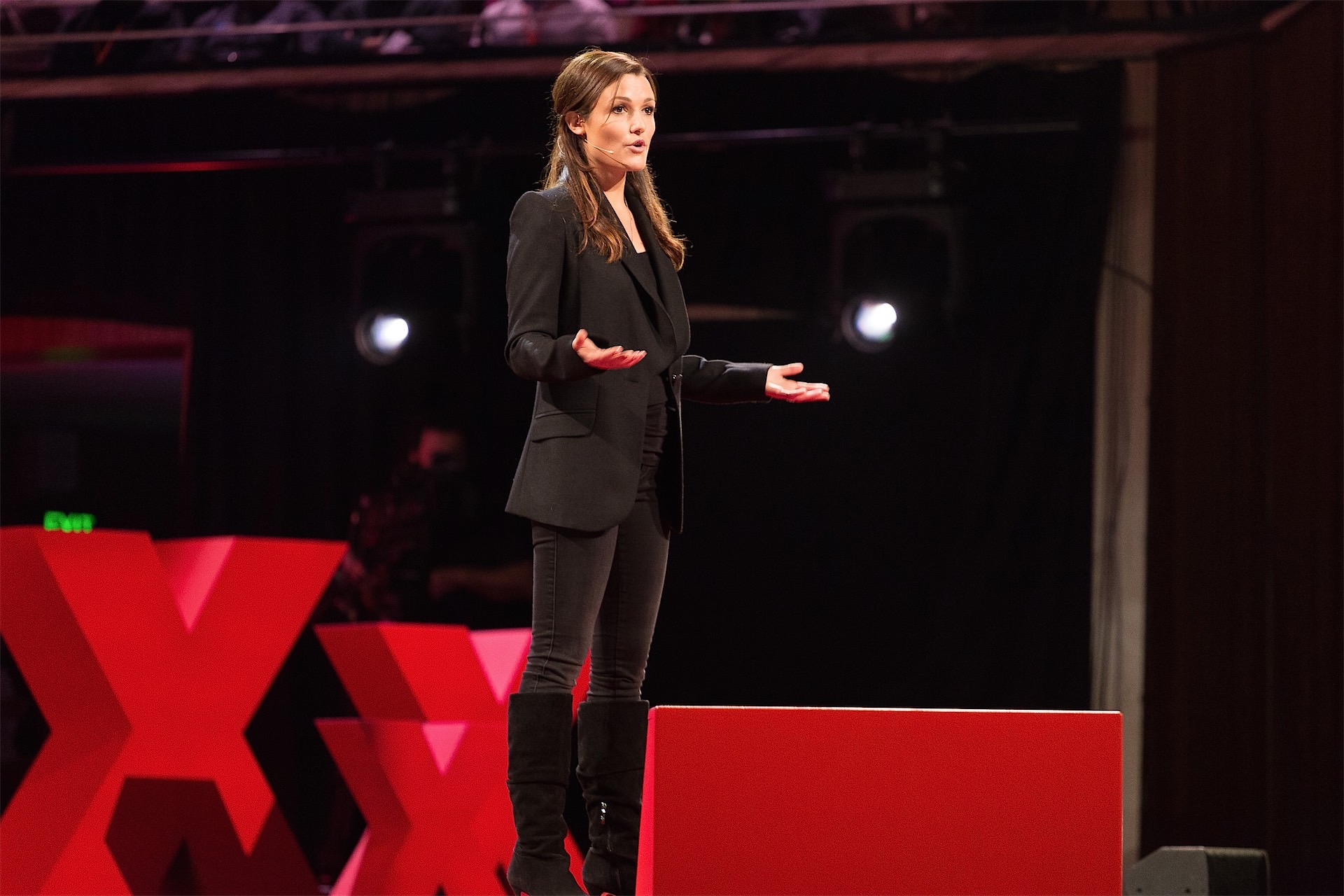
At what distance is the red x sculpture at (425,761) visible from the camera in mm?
3137

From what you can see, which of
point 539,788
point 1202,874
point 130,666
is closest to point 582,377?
point 539,788

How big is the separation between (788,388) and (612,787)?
684 mm

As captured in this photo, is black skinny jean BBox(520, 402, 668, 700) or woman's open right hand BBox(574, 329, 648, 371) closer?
woman's open right hand BBox(574, 329, 648, 371)

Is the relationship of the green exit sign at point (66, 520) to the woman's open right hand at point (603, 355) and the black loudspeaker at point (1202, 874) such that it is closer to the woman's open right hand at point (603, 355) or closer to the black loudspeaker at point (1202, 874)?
the woman's open right hand at point (603, 355)

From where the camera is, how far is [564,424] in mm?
1977

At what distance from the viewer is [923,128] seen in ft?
13.3

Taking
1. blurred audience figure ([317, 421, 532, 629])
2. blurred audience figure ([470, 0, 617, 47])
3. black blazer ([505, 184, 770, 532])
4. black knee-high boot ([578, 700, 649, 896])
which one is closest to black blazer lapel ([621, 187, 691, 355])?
black blazer ([505, 184, 770, 532])

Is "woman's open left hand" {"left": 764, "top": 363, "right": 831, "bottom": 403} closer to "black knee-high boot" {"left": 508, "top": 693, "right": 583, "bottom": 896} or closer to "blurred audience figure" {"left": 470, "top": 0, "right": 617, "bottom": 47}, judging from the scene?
"black knee-high boot" {"left": 508, "top": 693, "right": 583, "bottom": 896}

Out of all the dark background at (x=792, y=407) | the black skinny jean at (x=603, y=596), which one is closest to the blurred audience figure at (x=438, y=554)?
the dark background at (x=792, y=407)

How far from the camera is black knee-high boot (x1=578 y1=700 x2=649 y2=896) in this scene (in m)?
1.96

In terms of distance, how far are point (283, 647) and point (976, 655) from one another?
208 cm

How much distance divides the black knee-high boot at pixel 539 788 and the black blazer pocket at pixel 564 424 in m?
0.38

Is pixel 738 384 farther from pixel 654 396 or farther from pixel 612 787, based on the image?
pixel 612 787

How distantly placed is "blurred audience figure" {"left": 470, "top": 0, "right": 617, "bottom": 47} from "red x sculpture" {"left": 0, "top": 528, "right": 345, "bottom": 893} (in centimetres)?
181
